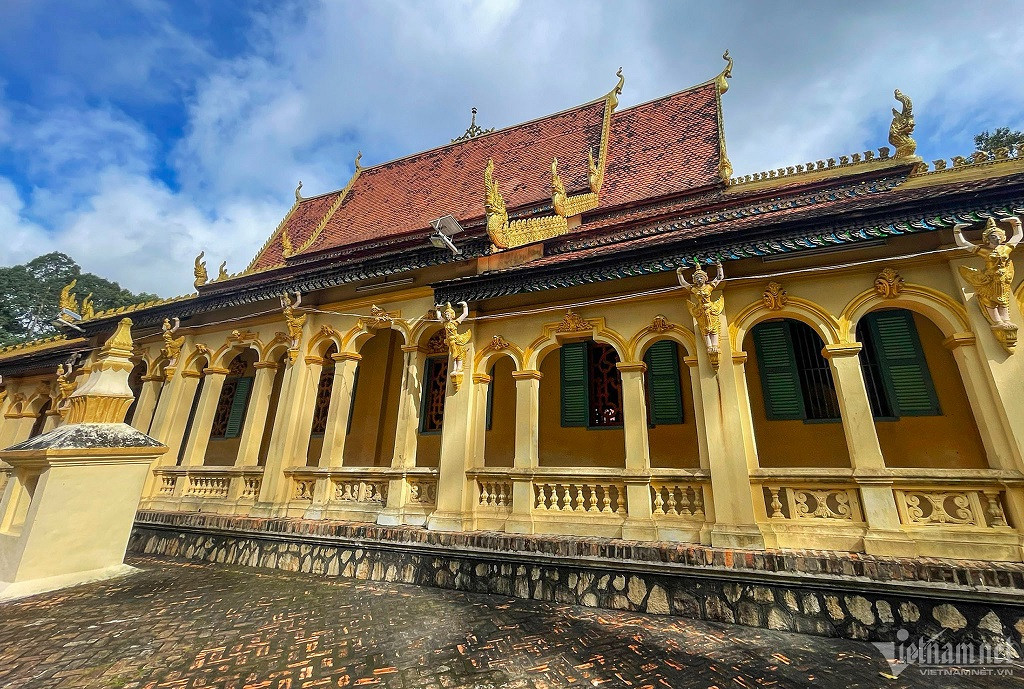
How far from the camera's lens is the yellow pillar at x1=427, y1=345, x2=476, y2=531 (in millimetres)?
6570

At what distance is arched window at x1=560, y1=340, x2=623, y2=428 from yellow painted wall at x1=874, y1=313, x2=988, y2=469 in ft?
14.0

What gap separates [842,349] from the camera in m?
5.52

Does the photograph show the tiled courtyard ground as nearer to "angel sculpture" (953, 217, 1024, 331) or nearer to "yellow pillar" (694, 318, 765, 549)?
"yellow pillar" (694, 318, 765, 549)

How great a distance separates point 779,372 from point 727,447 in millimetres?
2227

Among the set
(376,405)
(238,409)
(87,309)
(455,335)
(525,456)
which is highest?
(87,309)

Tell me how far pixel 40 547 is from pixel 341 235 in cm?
968

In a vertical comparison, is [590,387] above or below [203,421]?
above

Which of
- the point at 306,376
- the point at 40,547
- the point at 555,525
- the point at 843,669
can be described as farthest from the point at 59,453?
the point at 843,669

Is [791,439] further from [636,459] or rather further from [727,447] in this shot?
[636,459]

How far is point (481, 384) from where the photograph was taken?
7.43m

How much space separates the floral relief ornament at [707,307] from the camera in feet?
19.1

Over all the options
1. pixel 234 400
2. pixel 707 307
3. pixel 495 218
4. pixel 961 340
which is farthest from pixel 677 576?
pixel 234 400

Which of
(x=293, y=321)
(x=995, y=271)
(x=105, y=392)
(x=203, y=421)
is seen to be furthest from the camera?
(x=203, y=421)

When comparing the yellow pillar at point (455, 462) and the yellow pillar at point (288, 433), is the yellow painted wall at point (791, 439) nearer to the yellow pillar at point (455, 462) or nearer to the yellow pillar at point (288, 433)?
the yellow pillar at point (455, 462)
